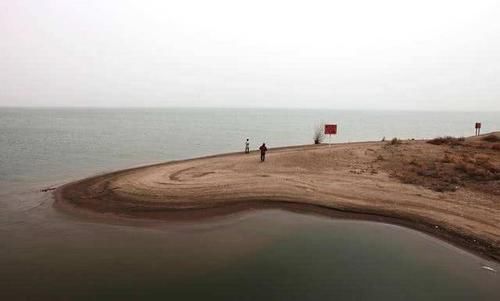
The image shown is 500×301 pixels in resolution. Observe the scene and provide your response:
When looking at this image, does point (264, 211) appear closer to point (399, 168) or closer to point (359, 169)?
point (359, 169)

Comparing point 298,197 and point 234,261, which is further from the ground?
point 298,197

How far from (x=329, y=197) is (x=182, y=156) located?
2552 cm

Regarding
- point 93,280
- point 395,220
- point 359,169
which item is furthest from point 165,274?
point 359,169

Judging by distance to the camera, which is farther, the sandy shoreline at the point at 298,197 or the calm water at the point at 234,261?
the sandy shoreline at the point at 298,197

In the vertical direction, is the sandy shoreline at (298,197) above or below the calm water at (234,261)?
above

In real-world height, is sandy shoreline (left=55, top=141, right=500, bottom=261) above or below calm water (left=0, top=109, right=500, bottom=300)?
above

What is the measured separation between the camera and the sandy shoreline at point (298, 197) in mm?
15023

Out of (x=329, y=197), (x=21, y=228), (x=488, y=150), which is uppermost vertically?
(x=488, y=150)

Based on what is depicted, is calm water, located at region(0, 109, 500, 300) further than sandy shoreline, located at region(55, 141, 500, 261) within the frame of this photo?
No

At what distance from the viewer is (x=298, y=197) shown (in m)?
18.5

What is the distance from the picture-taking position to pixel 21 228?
15.0 meters

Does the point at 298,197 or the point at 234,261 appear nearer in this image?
the point at 234,261

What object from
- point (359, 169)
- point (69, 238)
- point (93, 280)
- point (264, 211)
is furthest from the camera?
point (359, 169)

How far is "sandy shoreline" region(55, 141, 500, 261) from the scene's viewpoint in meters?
15.0
